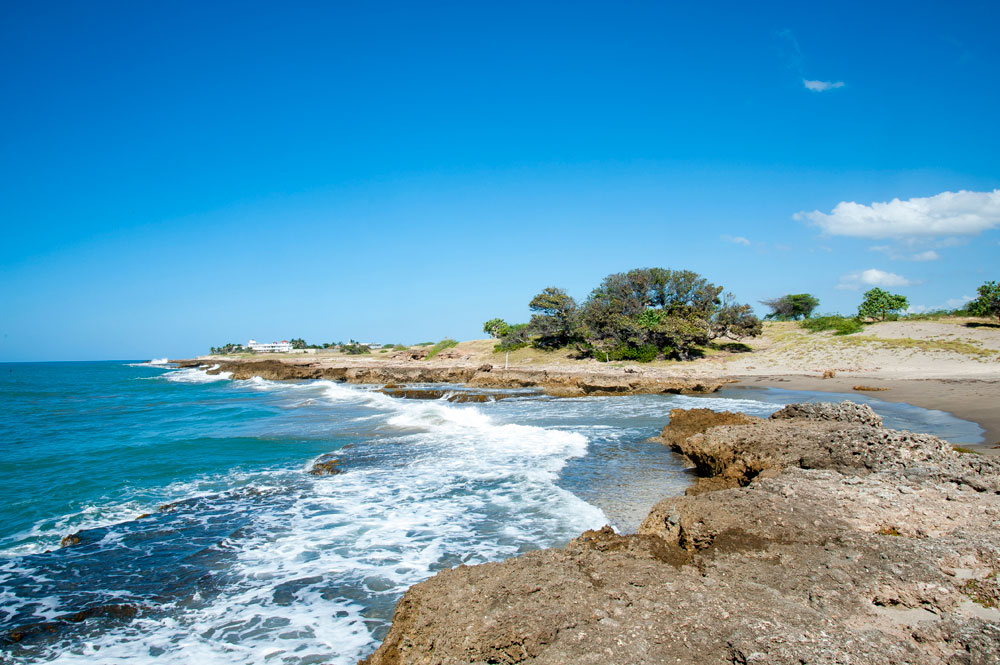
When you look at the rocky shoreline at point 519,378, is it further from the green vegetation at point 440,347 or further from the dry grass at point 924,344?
the dry grass at point 924,344

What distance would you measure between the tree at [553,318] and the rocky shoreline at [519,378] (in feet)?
28.1

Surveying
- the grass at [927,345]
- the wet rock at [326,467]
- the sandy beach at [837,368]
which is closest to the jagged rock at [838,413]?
the sandy beach at [837,368]

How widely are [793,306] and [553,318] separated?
4012cm

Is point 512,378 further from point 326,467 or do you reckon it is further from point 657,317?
point 326,467

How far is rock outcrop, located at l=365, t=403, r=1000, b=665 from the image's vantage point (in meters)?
3.21

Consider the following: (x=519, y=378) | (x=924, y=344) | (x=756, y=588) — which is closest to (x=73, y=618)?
(x=756, y=588)

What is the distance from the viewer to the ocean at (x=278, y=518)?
5.42 metres

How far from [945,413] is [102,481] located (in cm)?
2511

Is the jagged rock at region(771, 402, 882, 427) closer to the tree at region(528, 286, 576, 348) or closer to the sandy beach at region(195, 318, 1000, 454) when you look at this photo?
the sandy beach at region(195, 318, 1000, 454)

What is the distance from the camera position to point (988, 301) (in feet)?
132

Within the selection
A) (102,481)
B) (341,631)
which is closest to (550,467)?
(341,631)

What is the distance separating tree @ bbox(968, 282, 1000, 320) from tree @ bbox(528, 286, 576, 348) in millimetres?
33229

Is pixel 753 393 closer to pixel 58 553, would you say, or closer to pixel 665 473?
Answer: pixel 665 473

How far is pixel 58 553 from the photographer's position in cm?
770
